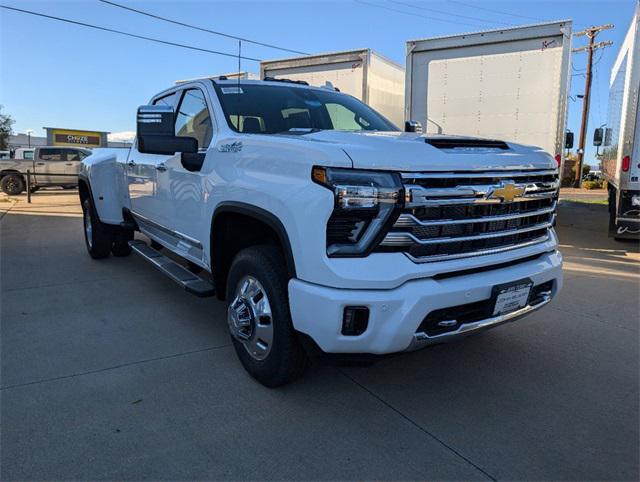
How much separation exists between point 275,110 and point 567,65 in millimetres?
5949

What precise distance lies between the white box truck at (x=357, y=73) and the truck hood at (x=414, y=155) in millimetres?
7094

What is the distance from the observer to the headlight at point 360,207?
2416 mm

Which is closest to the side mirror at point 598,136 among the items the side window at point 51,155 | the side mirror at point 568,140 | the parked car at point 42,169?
the side mirror at point 568,140

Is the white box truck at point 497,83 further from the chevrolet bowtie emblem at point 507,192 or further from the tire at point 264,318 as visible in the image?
the tire at point 264,318

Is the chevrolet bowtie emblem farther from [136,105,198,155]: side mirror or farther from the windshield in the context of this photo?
[136,105,198,155]: side mirror

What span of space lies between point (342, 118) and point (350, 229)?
6.85 feet

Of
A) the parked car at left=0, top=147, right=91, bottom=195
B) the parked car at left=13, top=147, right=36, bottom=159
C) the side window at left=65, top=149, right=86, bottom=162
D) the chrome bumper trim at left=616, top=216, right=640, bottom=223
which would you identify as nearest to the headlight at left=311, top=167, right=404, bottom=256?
the chrome bumper trim at left=616, top=216, right=640, bottom=223

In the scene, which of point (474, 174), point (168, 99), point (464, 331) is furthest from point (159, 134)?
point (464, 331)

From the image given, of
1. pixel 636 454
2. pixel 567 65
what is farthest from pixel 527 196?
pixel 567 65

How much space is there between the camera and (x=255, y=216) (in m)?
2.92

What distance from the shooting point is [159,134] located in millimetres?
3572

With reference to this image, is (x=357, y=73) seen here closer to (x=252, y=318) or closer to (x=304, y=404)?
(x=252, y=318)

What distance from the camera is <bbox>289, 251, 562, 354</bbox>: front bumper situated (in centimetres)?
240

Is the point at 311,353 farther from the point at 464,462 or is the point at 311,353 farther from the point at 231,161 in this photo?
the point at 231,161
